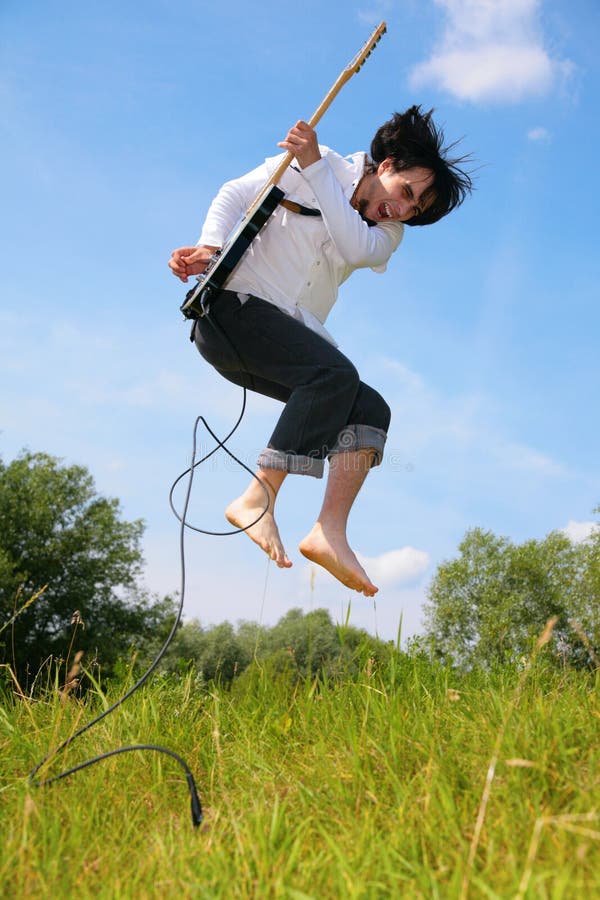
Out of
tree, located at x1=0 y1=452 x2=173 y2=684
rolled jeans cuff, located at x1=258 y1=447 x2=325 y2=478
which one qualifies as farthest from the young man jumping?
tree, located at x1=0 y1=452 x2=173 y2=684

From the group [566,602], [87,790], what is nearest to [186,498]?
[87,790]

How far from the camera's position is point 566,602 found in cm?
2397

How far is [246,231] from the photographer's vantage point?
4.15 m

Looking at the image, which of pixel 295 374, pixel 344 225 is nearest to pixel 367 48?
pixel 344 225

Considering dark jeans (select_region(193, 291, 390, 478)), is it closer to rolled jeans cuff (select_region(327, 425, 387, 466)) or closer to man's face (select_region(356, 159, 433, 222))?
rolled jeans cuff (select_region(327, 425, 387, 466))

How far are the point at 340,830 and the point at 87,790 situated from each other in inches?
44.0

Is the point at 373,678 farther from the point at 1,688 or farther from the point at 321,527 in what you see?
the point at 1,688

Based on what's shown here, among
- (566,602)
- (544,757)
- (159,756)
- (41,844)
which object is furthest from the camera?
(566,602)

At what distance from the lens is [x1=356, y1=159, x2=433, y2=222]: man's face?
14.7ft

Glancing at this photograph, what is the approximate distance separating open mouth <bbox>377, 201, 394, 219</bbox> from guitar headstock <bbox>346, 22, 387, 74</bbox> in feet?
2.34

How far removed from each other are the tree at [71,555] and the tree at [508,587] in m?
8.66

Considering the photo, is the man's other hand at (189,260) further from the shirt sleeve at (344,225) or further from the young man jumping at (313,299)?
the shirt sleeve at (344,225)

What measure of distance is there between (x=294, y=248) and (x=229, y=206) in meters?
0.44

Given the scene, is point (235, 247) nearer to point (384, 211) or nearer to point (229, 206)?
point (229, 206)
